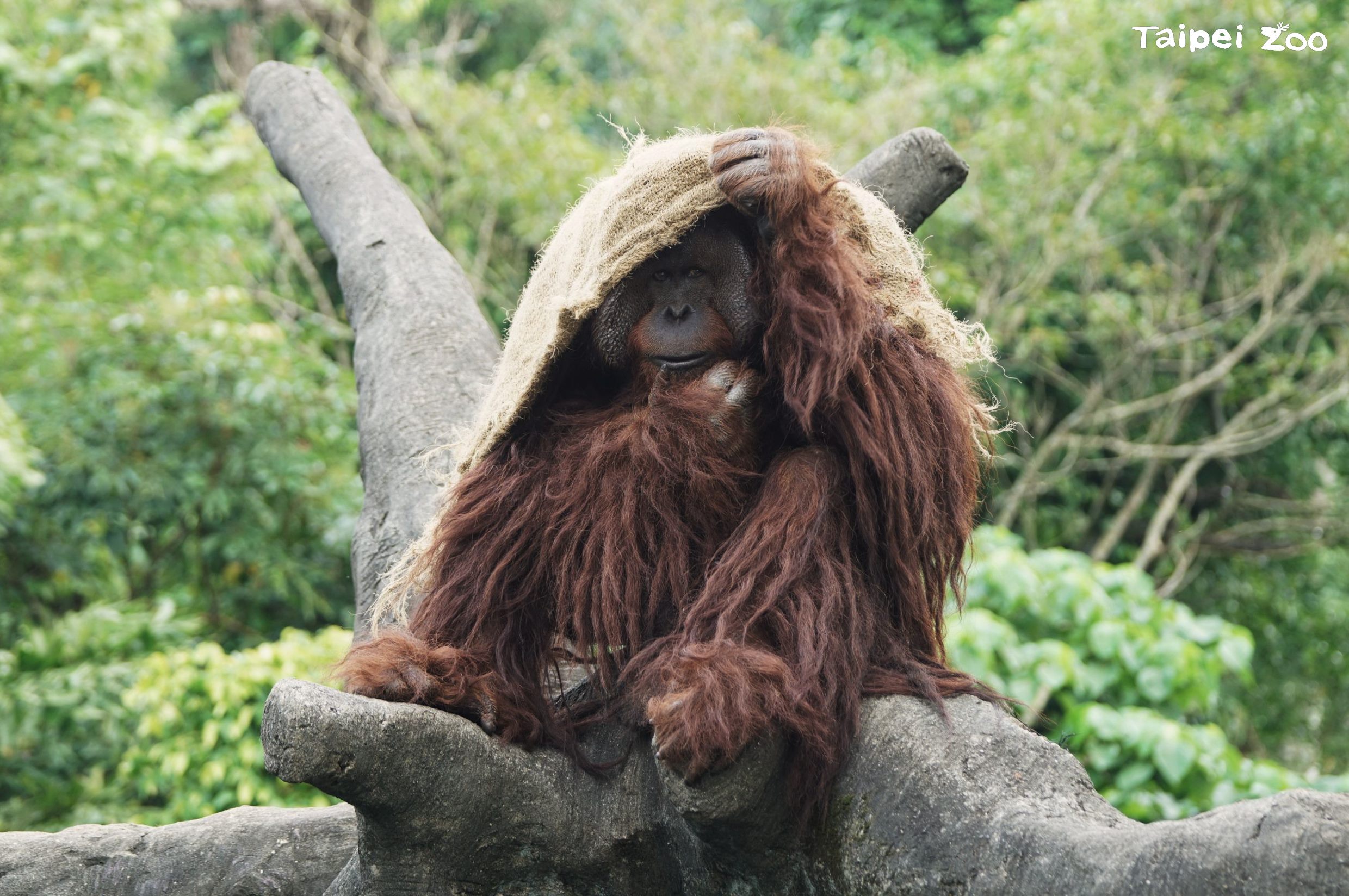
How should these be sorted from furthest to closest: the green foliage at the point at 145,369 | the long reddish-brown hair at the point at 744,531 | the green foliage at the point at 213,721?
1. the green foliage at the point at 145,369
2. the green foliage at the point at 213,721
3. the long reddish-brown hair at the point at 744,531

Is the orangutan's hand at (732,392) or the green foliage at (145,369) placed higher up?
the orangutan's hand at (732,392)

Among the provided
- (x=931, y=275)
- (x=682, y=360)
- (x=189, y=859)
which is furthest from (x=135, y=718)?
(x=931, y=275)

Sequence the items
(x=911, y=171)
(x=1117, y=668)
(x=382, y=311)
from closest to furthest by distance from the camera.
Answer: (x=911, y=171) → (x=382, y=311) → (x=1117, y=668)

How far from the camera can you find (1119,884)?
130 cm

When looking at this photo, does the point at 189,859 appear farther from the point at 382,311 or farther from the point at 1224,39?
the point at 1224,39

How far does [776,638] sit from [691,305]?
1.82 ft

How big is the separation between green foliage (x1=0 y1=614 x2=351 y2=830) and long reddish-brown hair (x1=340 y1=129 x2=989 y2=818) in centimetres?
238

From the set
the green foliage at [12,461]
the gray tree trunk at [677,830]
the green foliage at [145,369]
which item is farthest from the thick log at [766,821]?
the green foliage at [145,369]

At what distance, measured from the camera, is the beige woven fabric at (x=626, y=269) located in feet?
6.82

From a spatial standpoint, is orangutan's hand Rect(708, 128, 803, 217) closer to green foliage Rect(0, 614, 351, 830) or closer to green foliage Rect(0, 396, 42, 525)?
green foliage Rect(0, 614, 351, 830)

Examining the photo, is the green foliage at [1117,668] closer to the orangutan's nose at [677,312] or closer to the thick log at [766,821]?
the orangutan's nose at [677,312]

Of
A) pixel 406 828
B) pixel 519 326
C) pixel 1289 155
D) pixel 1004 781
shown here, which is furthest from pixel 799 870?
pixel 1289 155

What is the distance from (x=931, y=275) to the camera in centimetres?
764

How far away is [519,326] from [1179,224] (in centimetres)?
623
